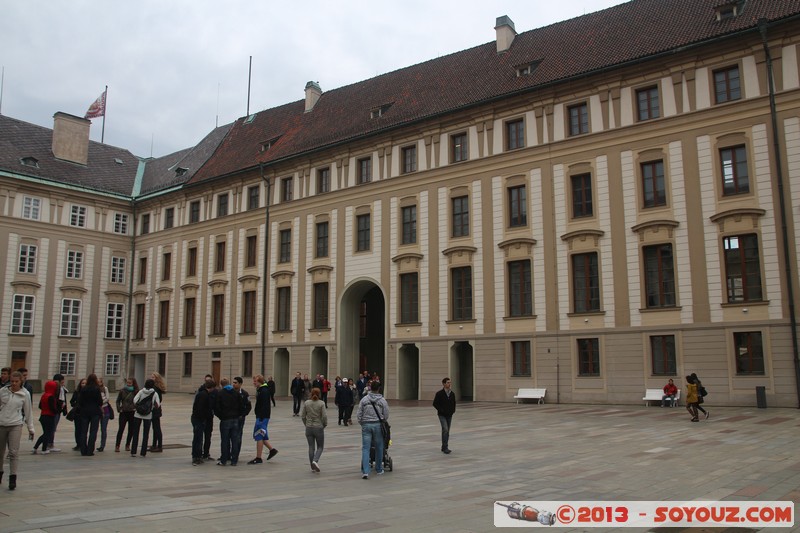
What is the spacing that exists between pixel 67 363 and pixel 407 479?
43.1 m

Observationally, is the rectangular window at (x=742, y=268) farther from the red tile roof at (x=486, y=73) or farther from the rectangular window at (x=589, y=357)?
the red tile roof at (x=486, y=73)

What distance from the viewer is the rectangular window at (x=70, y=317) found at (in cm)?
4819

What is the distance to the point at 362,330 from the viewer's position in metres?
43.6

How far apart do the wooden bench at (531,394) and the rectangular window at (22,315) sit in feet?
111

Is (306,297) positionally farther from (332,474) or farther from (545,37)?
(332,474)

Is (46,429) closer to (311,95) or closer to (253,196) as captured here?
(253,196)

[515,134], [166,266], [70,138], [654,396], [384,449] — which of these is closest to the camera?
[384,449]

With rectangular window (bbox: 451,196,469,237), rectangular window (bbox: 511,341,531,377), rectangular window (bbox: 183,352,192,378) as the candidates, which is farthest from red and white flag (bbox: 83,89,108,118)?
rectangular window (bbox: 511,341,531,377)

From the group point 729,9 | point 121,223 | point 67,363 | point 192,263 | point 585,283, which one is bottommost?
point 67,363

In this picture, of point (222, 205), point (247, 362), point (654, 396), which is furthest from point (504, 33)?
point (247, 362)

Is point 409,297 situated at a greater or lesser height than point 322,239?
lesser

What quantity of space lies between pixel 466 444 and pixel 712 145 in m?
18.8

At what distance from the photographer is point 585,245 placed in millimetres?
31328

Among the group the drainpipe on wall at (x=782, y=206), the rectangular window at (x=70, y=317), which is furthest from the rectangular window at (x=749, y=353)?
the rectangular window at (x=70, y=317)
